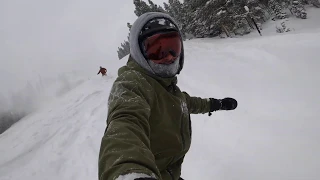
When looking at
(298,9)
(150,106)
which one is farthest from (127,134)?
(298,9)

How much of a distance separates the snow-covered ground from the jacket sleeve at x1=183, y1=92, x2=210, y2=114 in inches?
52.5

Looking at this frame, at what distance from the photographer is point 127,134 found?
1093 mm

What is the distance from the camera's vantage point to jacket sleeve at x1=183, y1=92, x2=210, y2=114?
8.50 ft

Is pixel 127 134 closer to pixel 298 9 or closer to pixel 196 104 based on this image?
pixel 196 104

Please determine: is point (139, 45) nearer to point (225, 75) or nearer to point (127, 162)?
point (127, 162)

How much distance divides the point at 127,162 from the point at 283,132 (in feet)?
13.5

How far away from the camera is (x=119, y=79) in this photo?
154 cm

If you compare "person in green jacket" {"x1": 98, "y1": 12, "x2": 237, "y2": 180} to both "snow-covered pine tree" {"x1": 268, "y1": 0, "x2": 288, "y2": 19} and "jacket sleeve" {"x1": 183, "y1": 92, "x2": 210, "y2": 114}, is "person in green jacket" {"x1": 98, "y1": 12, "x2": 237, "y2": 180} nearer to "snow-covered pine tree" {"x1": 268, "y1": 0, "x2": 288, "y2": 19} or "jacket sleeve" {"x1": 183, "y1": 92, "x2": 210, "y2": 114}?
"jacket sleeve" {"x1": 183, "y1": 92, "x2": 210, "y2": 114}

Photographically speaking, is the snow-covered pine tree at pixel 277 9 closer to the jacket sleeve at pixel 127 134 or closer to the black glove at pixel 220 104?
the black glove at pixel 220 104

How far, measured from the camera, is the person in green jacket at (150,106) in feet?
3.51

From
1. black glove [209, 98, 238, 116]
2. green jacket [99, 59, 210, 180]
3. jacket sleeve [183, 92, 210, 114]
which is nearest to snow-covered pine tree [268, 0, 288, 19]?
black glove [209, 98, 238, 116]

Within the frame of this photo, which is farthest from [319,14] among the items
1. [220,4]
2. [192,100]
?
[192,100]

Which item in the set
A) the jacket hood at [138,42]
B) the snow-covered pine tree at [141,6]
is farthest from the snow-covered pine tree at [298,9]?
the jacket hood at [138,42]

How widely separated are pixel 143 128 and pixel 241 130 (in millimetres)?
4182
